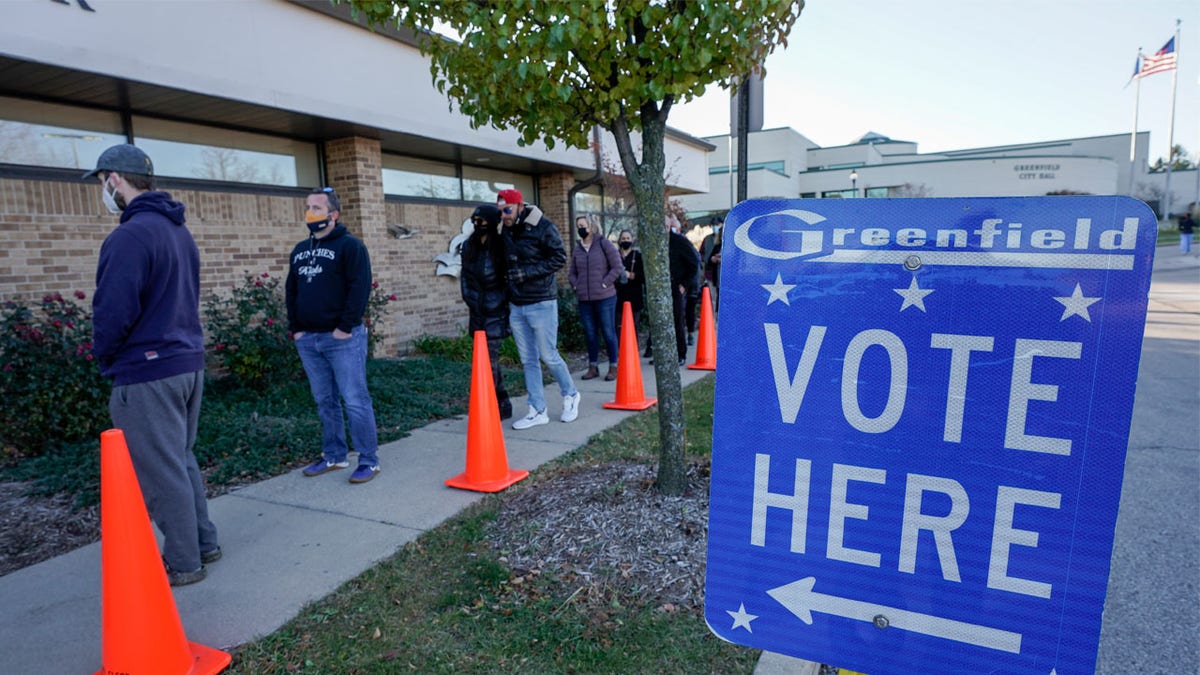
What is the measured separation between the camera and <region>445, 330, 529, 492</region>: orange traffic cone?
445 cm

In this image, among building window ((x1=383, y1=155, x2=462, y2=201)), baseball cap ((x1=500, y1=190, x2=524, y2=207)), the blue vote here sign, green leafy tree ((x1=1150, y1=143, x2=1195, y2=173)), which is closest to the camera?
the blue vote here sign

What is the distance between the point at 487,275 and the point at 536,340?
703mm

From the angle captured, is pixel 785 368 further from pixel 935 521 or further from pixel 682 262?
pixel 682 262

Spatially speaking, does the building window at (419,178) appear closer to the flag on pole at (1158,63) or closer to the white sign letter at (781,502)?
the white sign letter at (781,502)

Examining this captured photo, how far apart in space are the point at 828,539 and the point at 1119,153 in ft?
281

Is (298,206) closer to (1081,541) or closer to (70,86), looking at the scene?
(70,86)

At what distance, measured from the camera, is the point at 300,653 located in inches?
105

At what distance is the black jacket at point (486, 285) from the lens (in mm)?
5688

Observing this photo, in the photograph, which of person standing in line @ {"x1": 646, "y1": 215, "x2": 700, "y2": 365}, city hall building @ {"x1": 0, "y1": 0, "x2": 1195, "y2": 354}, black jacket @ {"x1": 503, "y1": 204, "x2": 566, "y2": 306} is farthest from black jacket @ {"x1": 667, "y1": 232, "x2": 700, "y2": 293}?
black jacket @ {"x1": 503, "y1": 204, "x2": 566, "y2": 306}

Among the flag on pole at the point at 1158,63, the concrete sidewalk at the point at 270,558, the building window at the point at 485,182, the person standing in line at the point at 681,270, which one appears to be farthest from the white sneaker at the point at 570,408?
the flag on pole at the point at 1158,63

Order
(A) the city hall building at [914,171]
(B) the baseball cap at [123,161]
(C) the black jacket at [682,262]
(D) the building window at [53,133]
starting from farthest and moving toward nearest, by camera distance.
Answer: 1. (A) the city hall building at [914,171]
2. (C) the black jacket at [682,262]
3. (D) the building window at [53,133]
4. (B) the baseball cap at [123,161]

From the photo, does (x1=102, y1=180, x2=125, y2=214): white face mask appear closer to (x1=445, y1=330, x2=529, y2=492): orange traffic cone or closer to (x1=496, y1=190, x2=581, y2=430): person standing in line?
(x1=445, y1=330, x2=529, y2=492): orange traffic cone

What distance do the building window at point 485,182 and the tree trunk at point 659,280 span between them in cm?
742

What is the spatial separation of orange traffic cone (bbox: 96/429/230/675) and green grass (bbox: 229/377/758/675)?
250 millimetres
